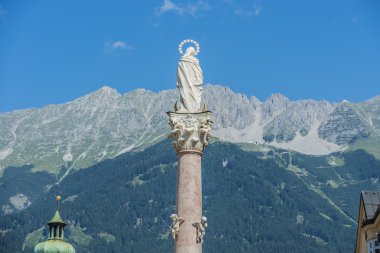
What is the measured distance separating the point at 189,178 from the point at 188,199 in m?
0.87

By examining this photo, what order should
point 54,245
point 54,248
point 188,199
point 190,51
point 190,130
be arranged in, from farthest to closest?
point 54,245 → point 54,248 → point 190,51 → point 190,130 → point 188,199

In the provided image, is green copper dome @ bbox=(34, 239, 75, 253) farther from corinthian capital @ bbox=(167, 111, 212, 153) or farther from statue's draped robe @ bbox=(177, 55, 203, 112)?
corinthian capital @ bbox=(167, 111, 212, 153)

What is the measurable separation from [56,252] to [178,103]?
97.2 m

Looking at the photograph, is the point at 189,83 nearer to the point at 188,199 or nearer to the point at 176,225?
the point at 188,199

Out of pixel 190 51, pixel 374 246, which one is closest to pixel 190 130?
pixel 190 51

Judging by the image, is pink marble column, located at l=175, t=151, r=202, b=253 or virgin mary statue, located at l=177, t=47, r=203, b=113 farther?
virgin mary statue, located at l=177, t=47, r=203, b=113

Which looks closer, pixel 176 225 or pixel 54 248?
pixel 176 225

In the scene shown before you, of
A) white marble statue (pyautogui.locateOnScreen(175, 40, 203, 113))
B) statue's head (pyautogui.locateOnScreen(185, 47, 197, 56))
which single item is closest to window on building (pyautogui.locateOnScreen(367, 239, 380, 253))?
white marble statue (pyautogui.locateOnScreen(175, 40, 203, 113))

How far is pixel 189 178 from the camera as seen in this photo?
1535 inches

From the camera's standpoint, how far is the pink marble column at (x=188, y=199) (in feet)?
124

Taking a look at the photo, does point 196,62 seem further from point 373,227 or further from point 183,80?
point 373,227

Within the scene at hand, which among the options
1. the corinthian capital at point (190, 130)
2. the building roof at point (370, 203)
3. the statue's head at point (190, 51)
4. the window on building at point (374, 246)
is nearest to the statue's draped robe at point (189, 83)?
the statue's head at point (190, 51)

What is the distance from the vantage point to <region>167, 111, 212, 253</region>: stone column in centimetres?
3803

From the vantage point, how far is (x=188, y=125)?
39.9 metres
